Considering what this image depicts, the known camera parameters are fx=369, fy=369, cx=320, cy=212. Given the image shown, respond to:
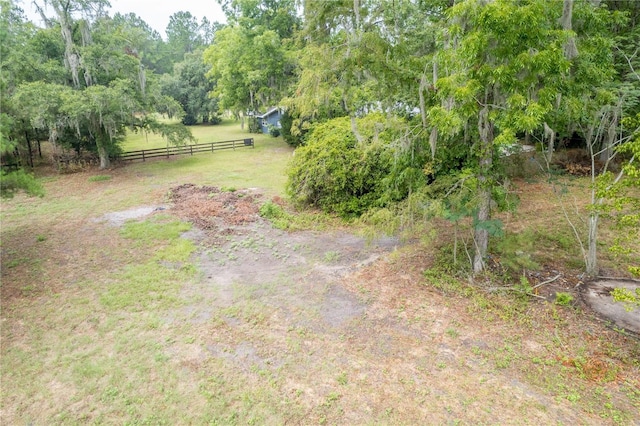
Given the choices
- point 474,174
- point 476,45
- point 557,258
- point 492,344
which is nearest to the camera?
point 476,45

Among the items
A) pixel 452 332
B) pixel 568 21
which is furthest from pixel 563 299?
pixel 568 21

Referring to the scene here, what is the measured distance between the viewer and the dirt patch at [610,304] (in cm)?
604

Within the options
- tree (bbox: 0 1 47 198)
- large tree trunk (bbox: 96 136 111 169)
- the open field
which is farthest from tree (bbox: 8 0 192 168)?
the open field

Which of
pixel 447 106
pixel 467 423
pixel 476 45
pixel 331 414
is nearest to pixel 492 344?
pixel 467 423

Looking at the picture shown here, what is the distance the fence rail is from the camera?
2194 centimetres

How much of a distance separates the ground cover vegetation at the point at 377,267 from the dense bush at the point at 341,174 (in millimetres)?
Answer: 70

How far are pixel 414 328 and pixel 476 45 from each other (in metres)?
4.44

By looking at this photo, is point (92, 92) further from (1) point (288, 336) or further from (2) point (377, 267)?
(1) point (288, 336)

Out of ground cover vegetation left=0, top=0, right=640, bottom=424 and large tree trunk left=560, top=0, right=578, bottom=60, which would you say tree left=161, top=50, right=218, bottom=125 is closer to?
ground cover vegetation left=0, top=0, right=640, bottom=424

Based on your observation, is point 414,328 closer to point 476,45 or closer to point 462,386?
point 462,386

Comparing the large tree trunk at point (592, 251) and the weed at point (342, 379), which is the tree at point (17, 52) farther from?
the large tree trunk at point (592, 251)

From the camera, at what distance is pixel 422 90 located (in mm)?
6672

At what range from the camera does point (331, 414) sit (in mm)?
4566

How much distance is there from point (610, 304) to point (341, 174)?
712 cm
